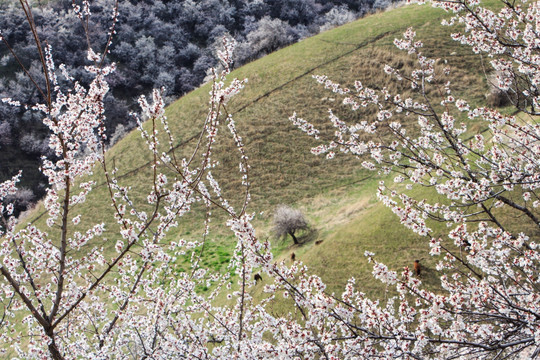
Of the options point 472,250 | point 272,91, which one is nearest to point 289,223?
point 472,250

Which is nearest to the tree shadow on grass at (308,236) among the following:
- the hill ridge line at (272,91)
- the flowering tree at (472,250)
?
the flowering tree at (472,250)

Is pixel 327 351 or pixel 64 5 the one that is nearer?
pixel 327 351

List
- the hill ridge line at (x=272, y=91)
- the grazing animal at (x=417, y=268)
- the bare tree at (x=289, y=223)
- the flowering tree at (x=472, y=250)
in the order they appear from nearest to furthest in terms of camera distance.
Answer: the flowering tree at (x=472, y=250) < the grazing animal at (x=417, y=268) < the bare tree at (x=289, y=223) < the hill ridge line at (x=272, y=91)

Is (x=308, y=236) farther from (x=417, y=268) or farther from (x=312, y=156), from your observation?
(x=312, y=156)

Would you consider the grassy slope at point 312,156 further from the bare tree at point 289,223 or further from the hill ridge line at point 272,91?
the bare tree at point 289,223

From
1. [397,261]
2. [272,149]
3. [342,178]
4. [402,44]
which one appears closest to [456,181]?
[402,44]

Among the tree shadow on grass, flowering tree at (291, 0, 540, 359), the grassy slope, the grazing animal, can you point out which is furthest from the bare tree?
flowering tree at (291, 0, 540, 359)

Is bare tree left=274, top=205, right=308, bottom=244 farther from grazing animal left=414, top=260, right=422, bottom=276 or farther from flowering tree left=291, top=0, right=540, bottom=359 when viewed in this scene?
flowering tree left=291, top=0, right=540, bottom=359

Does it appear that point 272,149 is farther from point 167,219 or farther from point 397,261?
point 167,219
